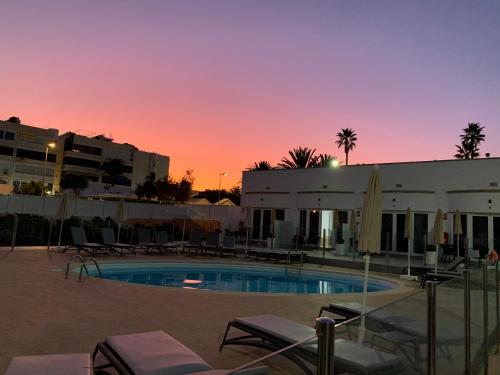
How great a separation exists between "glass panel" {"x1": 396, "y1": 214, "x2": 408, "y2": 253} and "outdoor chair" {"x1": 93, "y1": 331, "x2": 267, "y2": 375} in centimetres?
1774

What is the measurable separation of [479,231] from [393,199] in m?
4.08

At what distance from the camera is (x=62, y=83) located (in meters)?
18.2

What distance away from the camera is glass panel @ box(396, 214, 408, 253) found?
63.8 ft

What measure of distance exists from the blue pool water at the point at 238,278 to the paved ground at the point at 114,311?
8.37 feet

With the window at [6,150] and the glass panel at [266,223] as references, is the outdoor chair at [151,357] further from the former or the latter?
the window at [6,150]

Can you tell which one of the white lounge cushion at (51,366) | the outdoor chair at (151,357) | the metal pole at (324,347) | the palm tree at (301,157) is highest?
the palm tree at (301,157)

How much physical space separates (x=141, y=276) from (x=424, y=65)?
40.5 ft

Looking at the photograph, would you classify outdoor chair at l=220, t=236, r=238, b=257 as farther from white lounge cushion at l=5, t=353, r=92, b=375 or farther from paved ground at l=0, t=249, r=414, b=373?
white lounge cushion at l=5, t=353, r=92, b=375

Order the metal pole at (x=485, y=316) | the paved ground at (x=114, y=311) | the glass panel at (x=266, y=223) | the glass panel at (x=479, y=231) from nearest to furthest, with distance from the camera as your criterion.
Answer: the metal pole at (x=485, y=316) < the paved ground at (x=114, y=311) < the glass panel at (x=479, y=231) < the glass panel at (x=266, y=223)

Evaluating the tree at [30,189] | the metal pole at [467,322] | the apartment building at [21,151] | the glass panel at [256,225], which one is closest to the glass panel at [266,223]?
the glass panel at [256,225]

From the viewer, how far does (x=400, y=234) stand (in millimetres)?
19672

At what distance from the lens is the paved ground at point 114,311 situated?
4.74 meters

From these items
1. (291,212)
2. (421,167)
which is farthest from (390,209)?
(291,212)

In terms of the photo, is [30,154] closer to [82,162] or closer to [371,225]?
[82,162]
